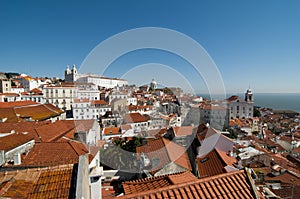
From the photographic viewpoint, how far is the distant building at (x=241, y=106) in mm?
43219

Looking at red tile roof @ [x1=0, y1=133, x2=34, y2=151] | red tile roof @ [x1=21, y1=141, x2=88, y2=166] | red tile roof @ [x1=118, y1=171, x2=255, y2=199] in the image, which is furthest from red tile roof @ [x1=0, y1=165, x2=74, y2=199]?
red tile roof @ [x1=0, y1=133, x2=34, y2=151]

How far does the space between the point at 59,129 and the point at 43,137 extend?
74.5 inches

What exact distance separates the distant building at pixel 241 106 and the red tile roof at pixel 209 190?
1757 inches

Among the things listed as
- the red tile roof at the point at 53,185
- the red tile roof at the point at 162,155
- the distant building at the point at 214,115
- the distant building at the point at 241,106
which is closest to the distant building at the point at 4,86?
the red tile roof at the point at 162,155

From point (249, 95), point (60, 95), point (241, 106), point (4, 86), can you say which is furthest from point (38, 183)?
point (249, 95)

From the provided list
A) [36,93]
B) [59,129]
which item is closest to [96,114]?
[36,93]

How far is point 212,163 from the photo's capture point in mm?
8078

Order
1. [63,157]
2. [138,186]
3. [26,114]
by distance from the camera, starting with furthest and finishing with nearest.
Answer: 1. [26,114]
2. [63,157]
3. [138,186]

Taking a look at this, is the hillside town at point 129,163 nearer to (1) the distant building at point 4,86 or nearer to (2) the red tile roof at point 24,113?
(2) the red tile roof at point 24,113

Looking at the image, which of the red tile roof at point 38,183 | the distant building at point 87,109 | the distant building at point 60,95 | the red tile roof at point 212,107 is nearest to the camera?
the red tile roof at point 38,183

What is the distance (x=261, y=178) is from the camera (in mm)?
6621

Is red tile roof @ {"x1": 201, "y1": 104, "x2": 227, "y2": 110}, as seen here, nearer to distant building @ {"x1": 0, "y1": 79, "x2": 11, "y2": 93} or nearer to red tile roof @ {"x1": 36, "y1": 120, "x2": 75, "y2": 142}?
red tile roof @ {"x1": 36, "y1": 120, "x2": 75, "y2": 142}

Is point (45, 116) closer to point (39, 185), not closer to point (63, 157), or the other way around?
point (63, 157)

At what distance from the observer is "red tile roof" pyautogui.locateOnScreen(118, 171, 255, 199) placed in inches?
98.0
